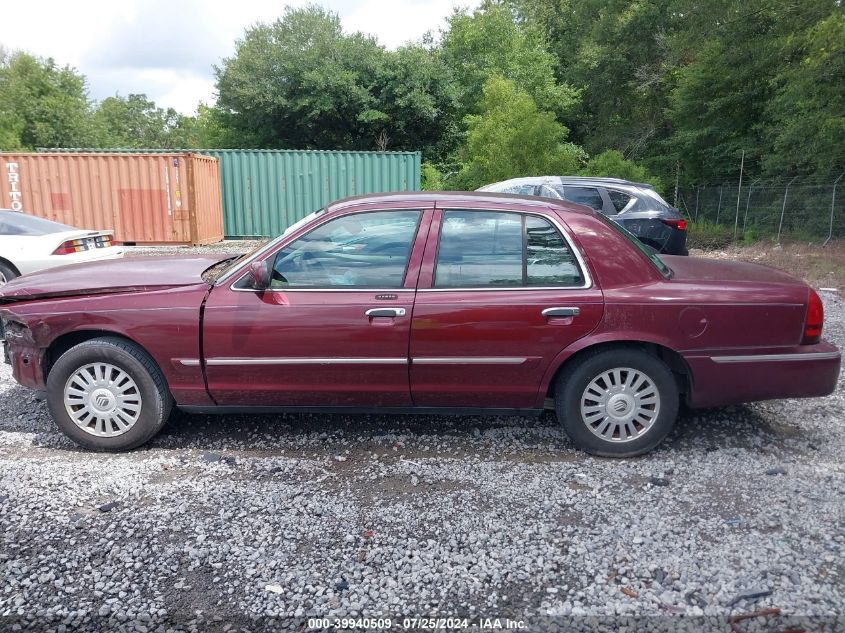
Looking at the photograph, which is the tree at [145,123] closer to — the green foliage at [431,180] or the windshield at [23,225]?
the green foliage at [431,180]

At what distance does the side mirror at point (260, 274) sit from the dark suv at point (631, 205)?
5.90 m

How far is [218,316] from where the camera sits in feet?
12.8

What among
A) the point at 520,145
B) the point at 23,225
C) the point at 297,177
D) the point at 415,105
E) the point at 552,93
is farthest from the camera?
the point at 415,105

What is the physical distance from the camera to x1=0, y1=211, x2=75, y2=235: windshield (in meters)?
8.56

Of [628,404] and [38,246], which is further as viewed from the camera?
[38,246]

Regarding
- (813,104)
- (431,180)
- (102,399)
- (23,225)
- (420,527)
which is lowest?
(420,527)

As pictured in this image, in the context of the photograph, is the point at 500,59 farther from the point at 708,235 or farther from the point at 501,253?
the point at 501,253

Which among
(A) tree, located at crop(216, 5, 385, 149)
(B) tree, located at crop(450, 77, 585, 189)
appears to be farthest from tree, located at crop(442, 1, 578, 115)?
(B) tree, located at crop(450, 77, 585, 189)

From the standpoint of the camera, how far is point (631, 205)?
9742 millimetres

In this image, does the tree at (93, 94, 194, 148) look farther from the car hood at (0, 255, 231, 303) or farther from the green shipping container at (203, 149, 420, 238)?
the car hood at (0, 255, 231, 303)

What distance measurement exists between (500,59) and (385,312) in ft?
89.6

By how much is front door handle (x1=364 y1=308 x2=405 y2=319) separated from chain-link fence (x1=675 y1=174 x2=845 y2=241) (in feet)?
54.0

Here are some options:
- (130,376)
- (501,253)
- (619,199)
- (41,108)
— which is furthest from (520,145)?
(41,108)

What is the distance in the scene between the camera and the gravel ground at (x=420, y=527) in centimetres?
263
